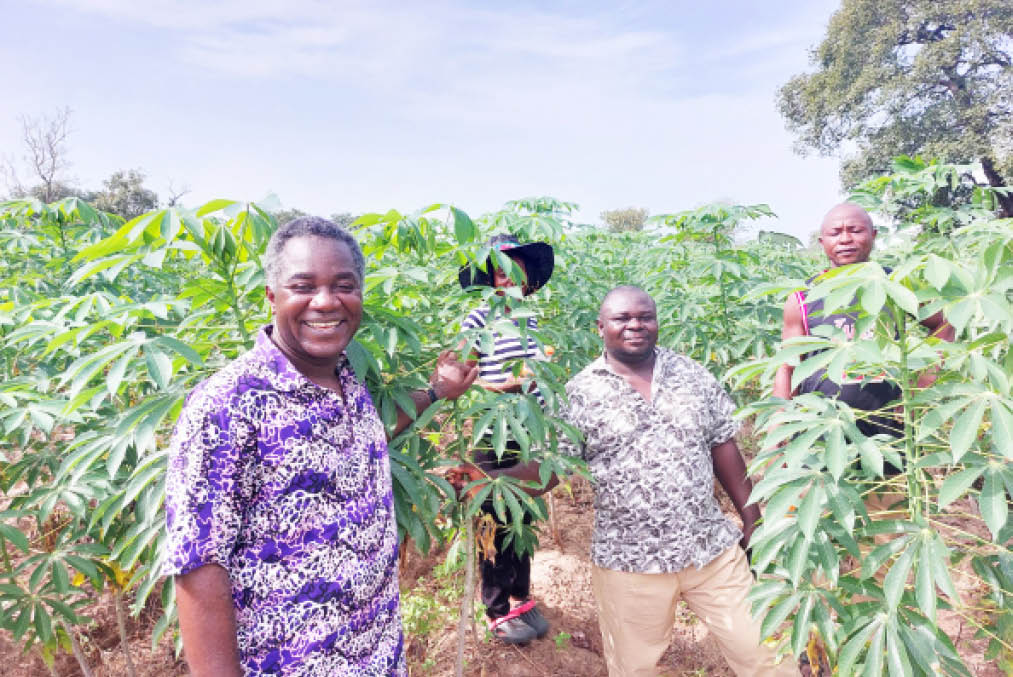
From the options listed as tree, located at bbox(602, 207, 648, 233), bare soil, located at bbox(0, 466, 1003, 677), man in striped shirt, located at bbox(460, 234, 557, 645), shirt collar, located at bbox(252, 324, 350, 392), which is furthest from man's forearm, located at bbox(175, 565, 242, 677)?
tree, located at bbox(602, 207, 648, 233)

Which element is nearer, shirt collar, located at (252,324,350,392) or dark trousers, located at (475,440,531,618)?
shirt collar, located at (252,324,350,392)

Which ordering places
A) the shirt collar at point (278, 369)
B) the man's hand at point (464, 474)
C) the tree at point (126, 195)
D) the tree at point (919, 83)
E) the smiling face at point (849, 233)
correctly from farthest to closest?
the tree at point (126, 195), the tree at point (919, 83), the smiling face at point (849, 233), the man's hand at point (464, 474), the shirt collar at point (278, 369)

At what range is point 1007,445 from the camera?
99cm

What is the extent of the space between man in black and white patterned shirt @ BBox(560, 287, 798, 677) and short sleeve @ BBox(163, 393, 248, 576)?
Result: 3.52ft

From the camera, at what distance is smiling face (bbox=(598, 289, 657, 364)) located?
1.82 meters

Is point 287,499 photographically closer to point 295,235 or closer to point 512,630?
point 295,235

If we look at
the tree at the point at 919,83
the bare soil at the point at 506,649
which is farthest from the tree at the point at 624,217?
the bare soil at the point at 506,649

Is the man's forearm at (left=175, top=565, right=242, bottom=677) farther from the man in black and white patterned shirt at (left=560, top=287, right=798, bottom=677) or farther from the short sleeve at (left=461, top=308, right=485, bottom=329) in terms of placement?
the short sleeve at (left=461, top=308, right=485, bottom=329)

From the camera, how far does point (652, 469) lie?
5.83 feet

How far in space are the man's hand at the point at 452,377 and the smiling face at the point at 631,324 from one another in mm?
525

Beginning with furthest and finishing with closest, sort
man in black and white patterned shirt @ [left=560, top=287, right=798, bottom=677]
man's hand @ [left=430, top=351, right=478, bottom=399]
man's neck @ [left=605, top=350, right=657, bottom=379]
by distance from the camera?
man's neck @ [left=605, top=350, right=657, bottom=379] → man in black and white patterned shirt @ [left=560, top=287, right=798, bottom=677] → man's hand @ [left=430, top=351, right=478, bottom=399]

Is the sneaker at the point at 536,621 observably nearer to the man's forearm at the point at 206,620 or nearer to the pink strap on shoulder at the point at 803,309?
the pink strap on shoulder at the point at 803,309

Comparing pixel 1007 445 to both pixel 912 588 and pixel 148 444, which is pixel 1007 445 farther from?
pixel 148 444

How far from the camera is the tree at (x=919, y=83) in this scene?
12.6 meters
